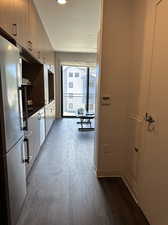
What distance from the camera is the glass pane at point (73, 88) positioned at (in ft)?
22.7

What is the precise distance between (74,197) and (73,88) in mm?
5601

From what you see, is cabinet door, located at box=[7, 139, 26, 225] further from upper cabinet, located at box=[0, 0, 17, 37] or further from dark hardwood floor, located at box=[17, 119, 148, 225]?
upper cabinet, located at box=[0, 0, 17, 37]

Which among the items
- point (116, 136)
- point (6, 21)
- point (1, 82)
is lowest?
point (116, 136)

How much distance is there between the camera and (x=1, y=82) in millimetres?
1209

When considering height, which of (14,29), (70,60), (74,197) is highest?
(70,60)

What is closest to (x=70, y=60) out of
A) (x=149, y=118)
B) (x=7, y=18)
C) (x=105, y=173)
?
(x=7, y=18)

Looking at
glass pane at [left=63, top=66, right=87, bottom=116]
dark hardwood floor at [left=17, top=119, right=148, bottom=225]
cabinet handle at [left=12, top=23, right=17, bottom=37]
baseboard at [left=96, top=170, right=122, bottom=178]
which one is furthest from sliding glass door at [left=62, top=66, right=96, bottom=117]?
cabinet handle at [left=12, top=23, right=17, bottom=37]

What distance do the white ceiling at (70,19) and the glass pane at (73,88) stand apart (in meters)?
2.33

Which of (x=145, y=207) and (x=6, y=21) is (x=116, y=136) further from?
(x=6, y=21)

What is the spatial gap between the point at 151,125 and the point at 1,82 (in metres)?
1.45

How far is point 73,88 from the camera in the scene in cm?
708

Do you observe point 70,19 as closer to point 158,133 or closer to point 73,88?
point 158,133

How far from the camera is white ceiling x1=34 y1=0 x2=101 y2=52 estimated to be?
8.71ft

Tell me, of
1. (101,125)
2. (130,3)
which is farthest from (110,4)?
(101,125)
